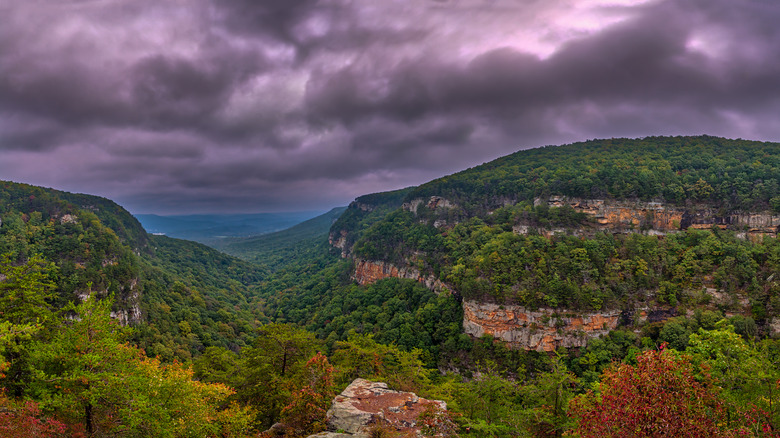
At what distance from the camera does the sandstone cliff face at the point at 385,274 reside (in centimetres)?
7131

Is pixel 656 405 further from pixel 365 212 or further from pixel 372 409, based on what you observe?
pixel 365 212

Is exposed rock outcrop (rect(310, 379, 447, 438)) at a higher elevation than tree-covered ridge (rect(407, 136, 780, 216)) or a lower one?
lower

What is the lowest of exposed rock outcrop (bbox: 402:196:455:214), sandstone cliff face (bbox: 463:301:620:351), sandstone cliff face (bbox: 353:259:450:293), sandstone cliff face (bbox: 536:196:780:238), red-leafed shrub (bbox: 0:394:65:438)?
sandstone cliff face (bbox: 463:301:620:351)

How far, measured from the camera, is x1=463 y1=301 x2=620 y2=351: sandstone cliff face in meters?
47.8

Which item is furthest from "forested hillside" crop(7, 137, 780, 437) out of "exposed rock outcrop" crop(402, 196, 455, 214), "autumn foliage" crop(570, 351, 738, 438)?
"exposed rock outcrop" crop(402, 196, 455, 214)

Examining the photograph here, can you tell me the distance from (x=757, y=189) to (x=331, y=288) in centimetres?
10272

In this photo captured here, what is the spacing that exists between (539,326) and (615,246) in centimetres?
2309

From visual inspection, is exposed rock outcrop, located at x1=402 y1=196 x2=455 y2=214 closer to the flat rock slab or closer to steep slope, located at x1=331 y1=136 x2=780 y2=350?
steep slope, located at x1=331 y1=136 x2=780 y2=350

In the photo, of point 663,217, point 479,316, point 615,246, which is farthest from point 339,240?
point 663,217

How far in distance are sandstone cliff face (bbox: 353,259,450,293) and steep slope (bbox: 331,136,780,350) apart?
0.46 metres

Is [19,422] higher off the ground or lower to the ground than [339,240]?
lower

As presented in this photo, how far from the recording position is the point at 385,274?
292ft

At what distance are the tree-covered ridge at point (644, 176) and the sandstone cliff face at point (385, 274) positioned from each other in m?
27.0

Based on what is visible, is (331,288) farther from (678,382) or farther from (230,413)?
(678,382)
